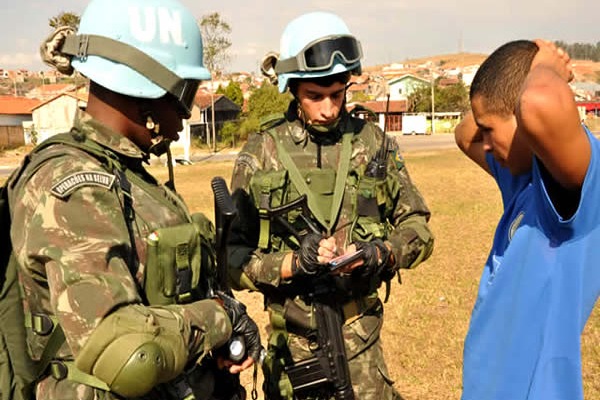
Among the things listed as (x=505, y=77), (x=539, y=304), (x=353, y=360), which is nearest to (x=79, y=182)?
(x=505, y=77)

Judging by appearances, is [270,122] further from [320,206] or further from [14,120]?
[14,120]

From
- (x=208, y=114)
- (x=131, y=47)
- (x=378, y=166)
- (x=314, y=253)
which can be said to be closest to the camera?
(x=131, y=47)

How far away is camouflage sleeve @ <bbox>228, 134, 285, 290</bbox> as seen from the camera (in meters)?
2.69

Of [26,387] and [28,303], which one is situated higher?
[28,303]

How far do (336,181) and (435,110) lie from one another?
173ft

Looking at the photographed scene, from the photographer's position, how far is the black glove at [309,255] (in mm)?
2520

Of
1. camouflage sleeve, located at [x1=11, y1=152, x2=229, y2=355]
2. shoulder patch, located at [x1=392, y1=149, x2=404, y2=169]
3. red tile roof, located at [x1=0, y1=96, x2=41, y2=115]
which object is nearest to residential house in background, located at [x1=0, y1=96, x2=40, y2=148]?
red tile roof, located at [x1=0, y1=96, x2=41, y2=115]

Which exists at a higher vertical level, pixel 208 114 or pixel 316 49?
pixel 316 49

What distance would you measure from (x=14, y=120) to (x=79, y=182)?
153 ft

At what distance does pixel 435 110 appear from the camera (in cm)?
5322

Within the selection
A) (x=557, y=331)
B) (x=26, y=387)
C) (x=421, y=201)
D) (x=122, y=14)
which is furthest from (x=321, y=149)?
(x=26, y=387)

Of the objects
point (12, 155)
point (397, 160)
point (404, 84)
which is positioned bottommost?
point (12, 155)

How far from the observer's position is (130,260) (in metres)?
1.67

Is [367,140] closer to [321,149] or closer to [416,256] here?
[321,149]
